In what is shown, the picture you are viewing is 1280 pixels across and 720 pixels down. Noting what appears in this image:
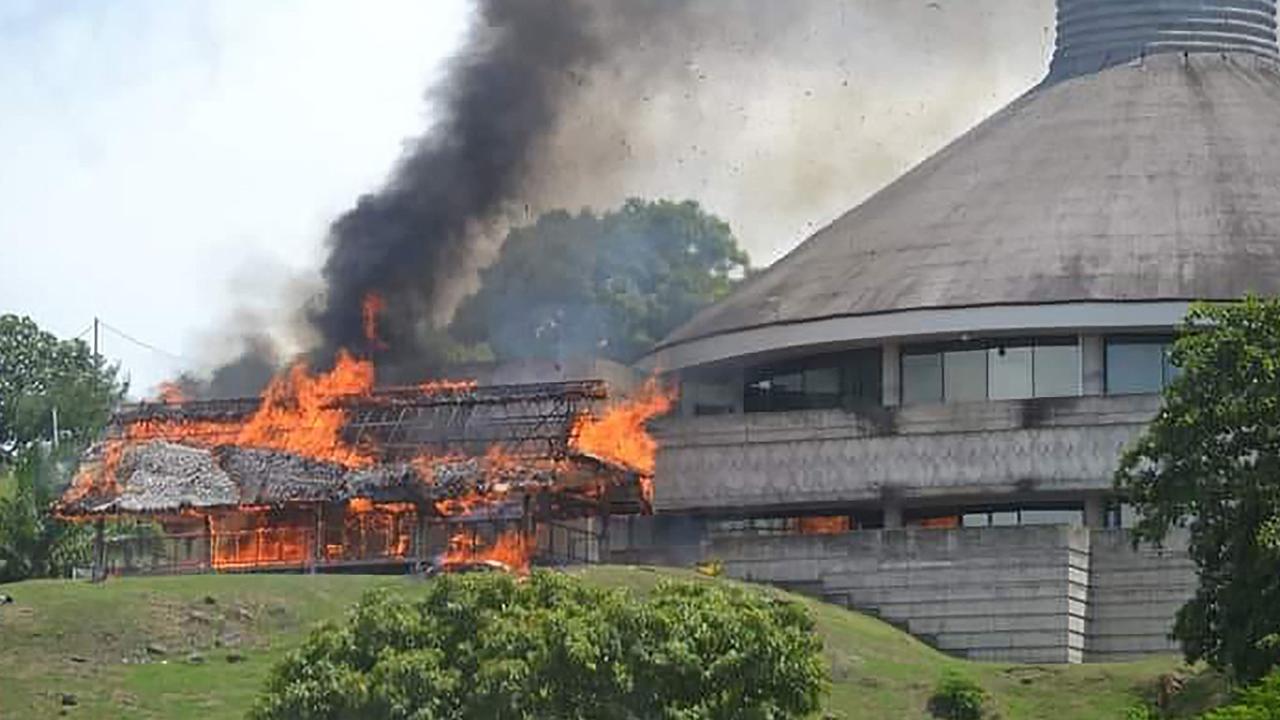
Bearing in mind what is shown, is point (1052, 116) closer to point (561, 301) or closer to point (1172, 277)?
point (1172, 277)

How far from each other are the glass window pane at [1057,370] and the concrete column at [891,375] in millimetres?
3701

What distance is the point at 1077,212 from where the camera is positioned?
101375 millimetres

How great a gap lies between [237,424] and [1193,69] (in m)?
29.5

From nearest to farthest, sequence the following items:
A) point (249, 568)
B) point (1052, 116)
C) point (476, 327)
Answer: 1. point (249, 568)
2. point (1052, 116)
3. point (476, 327)

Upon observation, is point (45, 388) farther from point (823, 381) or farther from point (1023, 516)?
point (1023, 516)

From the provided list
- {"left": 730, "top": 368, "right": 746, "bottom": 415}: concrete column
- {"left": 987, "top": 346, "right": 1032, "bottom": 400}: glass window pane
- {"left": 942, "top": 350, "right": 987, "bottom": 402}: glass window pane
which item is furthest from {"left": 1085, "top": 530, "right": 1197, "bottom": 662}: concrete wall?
{"left": 730, "top": 368, "right": 746, "bottom": 415}: concrete column

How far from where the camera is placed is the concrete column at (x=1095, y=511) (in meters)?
94.9

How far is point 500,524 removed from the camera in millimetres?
95750

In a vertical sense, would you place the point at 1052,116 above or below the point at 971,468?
above

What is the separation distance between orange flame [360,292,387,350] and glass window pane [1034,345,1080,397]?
18.8 meters

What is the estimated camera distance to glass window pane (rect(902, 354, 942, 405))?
A: 9975cm

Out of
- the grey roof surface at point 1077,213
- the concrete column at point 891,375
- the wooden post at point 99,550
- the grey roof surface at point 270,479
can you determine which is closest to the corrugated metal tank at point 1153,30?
the grey roof surface at point 1077,213

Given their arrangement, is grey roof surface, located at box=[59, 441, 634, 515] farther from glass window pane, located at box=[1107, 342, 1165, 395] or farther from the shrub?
the shrub

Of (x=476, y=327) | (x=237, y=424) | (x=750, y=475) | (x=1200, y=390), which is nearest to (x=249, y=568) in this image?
(x=237, y=424)
